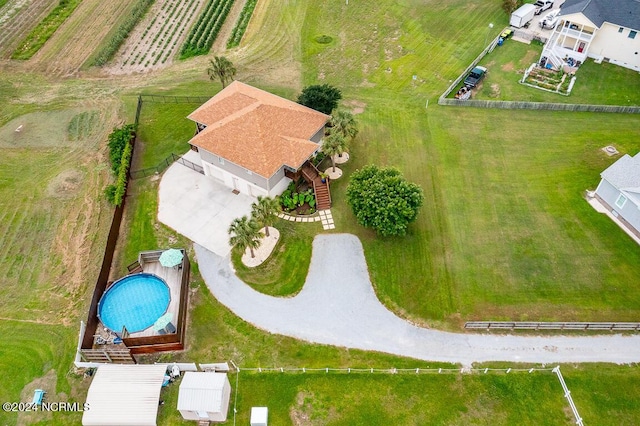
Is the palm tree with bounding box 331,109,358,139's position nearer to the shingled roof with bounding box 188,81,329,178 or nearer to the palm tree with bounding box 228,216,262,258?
the shingled roof with bounding box 188,81,329,178

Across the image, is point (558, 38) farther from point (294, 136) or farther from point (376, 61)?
point (294, 136)

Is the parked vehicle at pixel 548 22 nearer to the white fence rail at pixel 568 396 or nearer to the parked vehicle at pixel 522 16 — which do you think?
the parked vehicle at pixel 522 16

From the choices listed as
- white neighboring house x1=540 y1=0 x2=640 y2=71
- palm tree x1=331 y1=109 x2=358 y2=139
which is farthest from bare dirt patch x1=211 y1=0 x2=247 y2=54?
white neighboring house x1=540 y1=0 x2=640 y2=71

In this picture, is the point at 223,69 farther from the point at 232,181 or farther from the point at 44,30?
the point at 44,30

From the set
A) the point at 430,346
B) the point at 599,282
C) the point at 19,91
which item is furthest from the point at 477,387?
the point at 19,91

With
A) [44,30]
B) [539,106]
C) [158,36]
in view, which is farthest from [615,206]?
[44,30]
